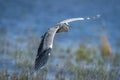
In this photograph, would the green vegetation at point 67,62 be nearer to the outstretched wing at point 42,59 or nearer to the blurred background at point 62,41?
the blurred background at point 62,41

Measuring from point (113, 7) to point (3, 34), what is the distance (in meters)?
8.16

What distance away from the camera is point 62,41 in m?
16.6

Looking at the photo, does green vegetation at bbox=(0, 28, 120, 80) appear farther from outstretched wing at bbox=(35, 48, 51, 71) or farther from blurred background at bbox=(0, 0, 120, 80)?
outstretched wing at bbox=(35, 48, 51, 71)

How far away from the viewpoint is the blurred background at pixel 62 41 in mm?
11961

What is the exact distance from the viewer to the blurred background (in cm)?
1196

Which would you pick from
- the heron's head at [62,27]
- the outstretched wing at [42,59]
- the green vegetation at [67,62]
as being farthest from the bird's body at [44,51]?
the green vegetation at [67,62]

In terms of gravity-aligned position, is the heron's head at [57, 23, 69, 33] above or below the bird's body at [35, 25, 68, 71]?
above

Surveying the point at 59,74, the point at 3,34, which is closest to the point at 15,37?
the point at 3,34

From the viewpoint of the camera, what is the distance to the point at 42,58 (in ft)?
28.0

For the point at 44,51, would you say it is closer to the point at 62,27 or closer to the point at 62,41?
the point at 62,27

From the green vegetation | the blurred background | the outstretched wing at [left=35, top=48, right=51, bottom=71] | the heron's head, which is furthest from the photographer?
the blurred background

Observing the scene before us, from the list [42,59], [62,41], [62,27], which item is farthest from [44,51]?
[62,41]

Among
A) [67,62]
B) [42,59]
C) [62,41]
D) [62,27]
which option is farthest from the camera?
[62,41]

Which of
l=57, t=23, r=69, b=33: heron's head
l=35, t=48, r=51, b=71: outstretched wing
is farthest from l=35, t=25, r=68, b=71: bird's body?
l=57, t=23, r=69, b=33: heron's head
